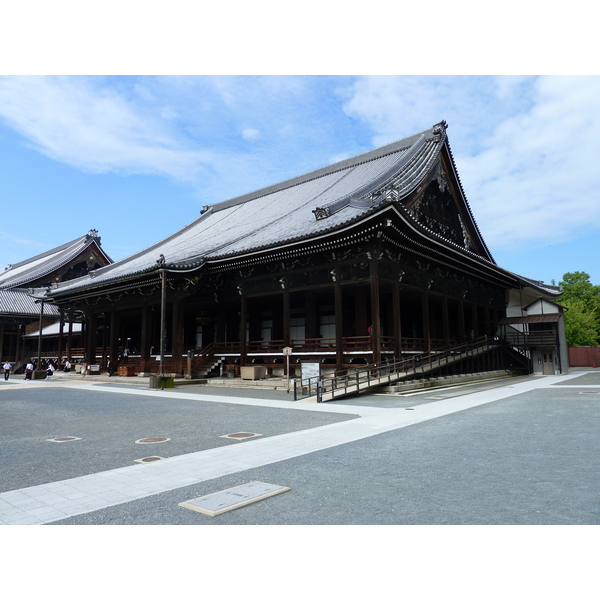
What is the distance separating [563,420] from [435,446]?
181 inches

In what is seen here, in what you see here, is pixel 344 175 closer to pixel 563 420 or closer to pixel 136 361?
pixel 136 361

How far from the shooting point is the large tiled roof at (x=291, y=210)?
71.2ft

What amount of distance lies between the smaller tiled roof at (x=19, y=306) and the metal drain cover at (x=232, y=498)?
43.8m

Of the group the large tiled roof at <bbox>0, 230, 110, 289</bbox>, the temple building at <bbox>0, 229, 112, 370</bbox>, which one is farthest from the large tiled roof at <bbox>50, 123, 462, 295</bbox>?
the large tiled roof at <bbox>0, 230, 110, 289</bbox>

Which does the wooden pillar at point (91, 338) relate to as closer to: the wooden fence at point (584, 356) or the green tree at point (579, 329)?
the wooden fence at point (584, 356)

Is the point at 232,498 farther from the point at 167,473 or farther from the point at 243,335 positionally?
the point at 243,335

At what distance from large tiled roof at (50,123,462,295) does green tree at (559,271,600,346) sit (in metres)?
26.6

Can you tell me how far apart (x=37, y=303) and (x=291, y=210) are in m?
27.2

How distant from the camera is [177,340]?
25203 millimetres

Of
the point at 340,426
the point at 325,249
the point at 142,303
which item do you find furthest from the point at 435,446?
the point at 142,303

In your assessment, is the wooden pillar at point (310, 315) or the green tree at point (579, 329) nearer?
the wooden pillar at point (310, 315)

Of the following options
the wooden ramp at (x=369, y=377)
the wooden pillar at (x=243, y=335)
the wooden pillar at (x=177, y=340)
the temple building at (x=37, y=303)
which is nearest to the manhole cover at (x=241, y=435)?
the wooden ramp at (x=369, y=377)

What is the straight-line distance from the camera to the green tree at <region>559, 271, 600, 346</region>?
4756 centimetres

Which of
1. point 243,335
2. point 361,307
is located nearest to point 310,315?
point 361,307
